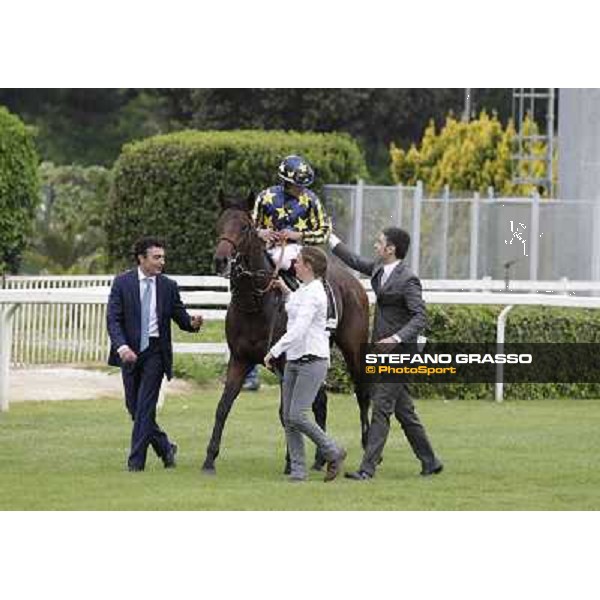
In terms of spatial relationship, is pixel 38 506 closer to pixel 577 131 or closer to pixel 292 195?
pixel 292 195

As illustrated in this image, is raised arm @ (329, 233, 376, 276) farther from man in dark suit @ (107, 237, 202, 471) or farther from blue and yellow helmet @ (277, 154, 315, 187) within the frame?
man in dark suit @ (107, 237, 202, 471)

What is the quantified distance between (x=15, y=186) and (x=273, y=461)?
1321 cm

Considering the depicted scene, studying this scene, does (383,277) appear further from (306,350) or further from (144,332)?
(144,332)

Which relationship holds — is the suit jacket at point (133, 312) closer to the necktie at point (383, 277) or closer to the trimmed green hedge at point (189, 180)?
the necktie at point (383, 277)

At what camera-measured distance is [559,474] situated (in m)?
14.5

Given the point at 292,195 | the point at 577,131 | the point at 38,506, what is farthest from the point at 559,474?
the point at 577,131

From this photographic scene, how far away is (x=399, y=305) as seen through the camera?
14.0 metres

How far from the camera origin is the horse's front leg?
14.3m

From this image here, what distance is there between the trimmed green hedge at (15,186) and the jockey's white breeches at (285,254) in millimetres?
12800

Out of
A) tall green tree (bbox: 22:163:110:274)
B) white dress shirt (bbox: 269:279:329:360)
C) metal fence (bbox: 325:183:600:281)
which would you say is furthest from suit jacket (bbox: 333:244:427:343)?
tall green tree (bbox: 22:163:110:274)

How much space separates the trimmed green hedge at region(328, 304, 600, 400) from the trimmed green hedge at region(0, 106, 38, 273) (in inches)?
326

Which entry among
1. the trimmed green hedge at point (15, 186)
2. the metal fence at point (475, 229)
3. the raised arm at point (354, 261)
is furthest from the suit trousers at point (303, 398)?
the metal fence at point (475, 229)

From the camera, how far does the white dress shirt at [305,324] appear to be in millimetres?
13547

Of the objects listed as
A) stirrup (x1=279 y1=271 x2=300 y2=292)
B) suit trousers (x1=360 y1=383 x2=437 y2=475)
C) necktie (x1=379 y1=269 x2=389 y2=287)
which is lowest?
suit trousers (x1=360 y1=383 x2=437 y2=475)
